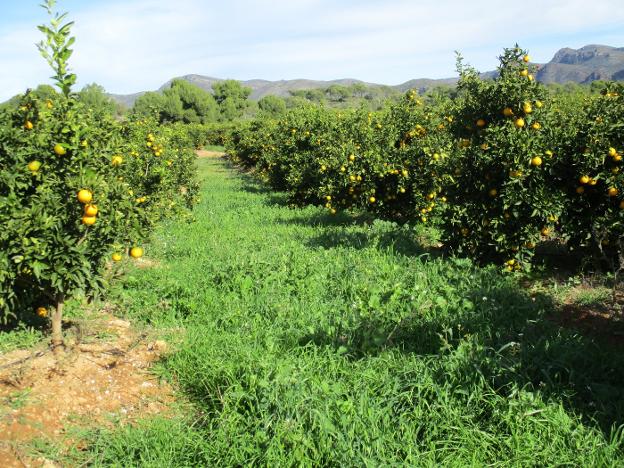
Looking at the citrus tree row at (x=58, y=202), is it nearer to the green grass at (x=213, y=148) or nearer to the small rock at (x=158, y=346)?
the small rock at (x=158, y=346)

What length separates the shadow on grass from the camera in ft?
9.49

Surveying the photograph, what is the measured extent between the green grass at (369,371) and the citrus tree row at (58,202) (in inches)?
22.8

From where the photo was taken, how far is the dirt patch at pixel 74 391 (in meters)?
2.82

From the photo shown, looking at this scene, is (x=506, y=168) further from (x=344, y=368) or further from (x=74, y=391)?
(x=74, y=391)

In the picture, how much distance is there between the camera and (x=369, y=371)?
3236 millimetres

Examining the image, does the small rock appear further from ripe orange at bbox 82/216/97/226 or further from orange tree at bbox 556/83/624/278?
orange tree at bbox 556/83/624/278

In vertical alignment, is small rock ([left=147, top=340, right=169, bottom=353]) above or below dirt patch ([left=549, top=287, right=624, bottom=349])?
above

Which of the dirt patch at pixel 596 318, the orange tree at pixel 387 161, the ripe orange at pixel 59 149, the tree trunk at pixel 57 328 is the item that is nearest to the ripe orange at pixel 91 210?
the ripe orange at pixel 59 149

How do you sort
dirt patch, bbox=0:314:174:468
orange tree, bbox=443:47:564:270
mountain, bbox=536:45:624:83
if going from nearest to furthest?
1. dirt patch, bbox=0:314:174:468
2. orange tree, bbox=443:47:564:270
3. mountain, bbox=536:45:624:83

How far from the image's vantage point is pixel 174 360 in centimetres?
368

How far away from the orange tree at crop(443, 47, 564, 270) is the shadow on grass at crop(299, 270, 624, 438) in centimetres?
94

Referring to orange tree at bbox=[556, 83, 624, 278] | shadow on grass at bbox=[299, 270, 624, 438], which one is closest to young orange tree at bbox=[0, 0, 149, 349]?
shadow on grass at bbox=[299, 270, 624, 438]

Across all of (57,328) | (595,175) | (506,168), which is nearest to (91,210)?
(57,328)

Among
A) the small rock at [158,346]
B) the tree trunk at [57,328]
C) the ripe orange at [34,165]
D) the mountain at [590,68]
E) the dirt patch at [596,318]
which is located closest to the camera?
the ripe orange at [34,165]
